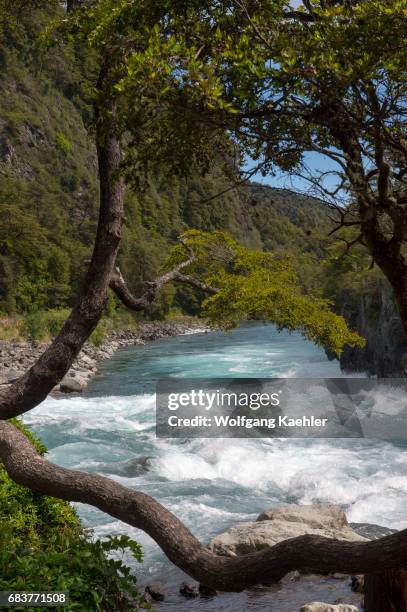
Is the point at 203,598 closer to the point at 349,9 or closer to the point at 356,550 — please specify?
the point at 356,550

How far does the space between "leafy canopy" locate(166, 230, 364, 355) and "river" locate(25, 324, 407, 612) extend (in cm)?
269

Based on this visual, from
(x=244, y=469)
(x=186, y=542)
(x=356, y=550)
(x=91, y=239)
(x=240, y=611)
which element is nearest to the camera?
(x=356, y=550)

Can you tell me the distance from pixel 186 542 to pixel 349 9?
3.35 metres

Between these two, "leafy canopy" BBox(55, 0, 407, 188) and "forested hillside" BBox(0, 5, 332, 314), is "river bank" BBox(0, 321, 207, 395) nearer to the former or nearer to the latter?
"forested hillside" BBox(0, 5, 332, 314)

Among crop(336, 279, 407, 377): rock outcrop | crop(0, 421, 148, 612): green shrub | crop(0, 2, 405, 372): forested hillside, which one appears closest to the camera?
crop(0, 421, 148, 612): green shrub

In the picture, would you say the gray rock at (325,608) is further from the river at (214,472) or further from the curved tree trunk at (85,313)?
the curved tree trunk at (85,313)


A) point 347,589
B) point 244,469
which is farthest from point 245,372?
point 347,589

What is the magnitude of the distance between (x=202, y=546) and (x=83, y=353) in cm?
2681

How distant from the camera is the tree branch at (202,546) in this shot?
127 inches

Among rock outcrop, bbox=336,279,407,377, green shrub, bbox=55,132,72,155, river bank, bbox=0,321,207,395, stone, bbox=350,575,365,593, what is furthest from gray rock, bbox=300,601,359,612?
green shrub, bbox=55,132,72,155

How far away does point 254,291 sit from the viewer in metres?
9.62

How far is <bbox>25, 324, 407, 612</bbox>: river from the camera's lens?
24.3 ft

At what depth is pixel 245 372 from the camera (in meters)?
24.8

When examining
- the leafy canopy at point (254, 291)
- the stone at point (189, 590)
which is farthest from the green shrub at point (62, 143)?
the stone at point (189, 590)
